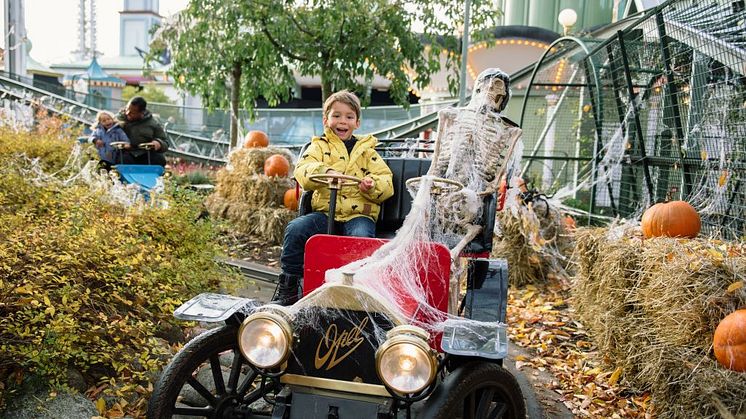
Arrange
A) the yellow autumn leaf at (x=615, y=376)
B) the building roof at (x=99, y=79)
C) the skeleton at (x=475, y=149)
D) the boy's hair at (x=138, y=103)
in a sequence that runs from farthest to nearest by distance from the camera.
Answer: the building roof at (x=99, y=79)
the boy's hair at (x=138, y=103)
the yellow autumn leaf at (x=615, y=376)
the skeleton at (x=475, y=149)

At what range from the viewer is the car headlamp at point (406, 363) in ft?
9.57

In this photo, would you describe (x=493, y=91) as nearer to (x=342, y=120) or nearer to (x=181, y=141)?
(x=342, y=120)

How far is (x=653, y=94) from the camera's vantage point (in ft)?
27.3

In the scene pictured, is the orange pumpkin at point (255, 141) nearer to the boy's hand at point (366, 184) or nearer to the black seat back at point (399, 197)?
the black seat back at point (399, 197)

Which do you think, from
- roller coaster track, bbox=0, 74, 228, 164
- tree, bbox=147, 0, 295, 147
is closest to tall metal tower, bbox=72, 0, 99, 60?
roller coaster track, bbox=0, 74, 228, 164

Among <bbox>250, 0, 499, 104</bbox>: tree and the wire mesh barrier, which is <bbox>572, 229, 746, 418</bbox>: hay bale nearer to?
the wire mesh barrier

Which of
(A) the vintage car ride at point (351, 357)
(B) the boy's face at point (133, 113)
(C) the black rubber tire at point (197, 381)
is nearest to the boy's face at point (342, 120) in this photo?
(A) the vintage car ride at point (351, 357)

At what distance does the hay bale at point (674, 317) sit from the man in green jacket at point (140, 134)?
7.02 m

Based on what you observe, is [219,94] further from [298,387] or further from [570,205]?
[298,387]

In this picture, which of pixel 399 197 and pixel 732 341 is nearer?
pixel 732 341

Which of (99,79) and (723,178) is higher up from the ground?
(99,79)

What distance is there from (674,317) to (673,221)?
1.41m

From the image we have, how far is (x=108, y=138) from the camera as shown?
9.97 meters

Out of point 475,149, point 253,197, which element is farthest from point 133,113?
point 475,149
